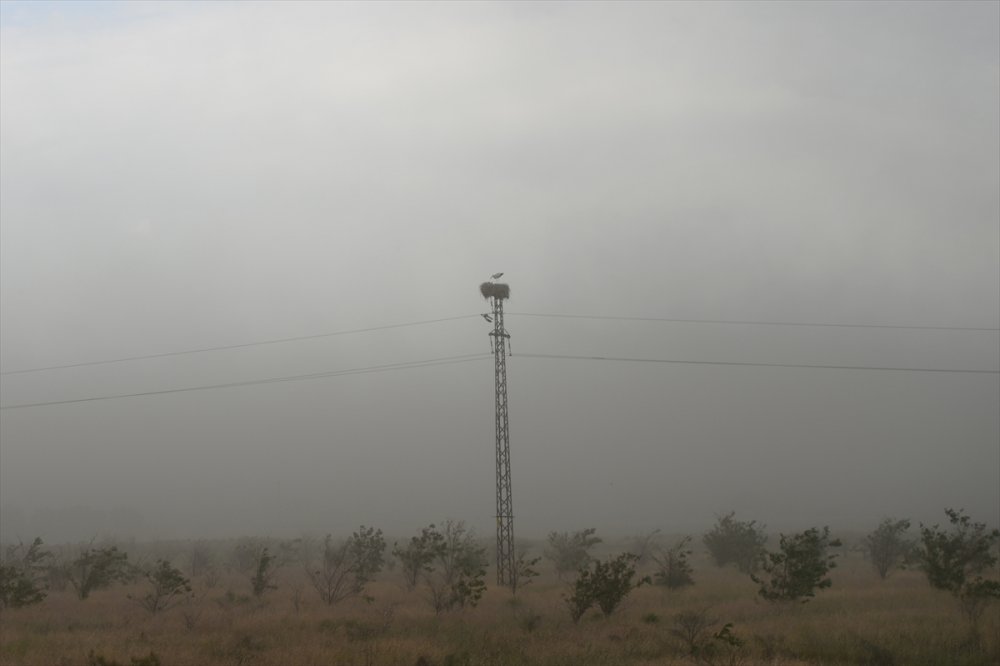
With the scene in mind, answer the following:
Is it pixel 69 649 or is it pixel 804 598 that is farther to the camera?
pixel 804 598

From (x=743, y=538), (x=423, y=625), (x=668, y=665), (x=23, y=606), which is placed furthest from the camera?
(x=743, y=538)

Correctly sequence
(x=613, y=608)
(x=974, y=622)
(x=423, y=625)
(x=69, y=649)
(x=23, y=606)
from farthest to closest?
(x=23, y=606) < (x=613, y=608) < (x=423, y=625) < (x=974, y=622) < (x=69, y=649)

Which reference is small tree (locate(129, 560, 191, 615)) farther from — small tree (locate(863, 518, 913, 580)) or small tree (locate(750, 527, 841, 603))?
small tree (locate(863, 518, 913, 580))

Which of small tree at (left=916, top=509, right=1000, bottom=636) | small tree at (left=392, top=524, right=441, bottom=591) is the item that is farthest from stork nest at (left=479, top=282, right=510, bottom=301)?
small tree at (left=916, top=509, right=1000, bottom=636)

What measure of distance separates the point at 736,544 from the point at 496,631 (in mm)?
34774

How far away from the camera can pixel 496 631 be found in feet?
83.6

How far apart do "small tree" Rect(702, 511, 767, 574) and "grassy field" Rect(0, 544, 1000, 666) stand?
1743 cm

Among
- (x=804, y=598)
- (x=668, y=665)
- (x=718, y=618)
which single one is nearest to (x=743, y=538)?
(x=804, y=598)

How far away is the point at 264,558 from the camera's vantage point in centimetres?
3797

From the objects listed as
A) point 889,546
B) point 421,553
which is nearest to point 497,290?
point 421,553

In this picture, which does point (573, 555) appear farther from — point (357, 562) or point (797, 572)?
point (797, 572)

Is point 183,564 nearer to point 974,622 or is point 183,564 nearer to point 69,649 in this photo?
point 69,649

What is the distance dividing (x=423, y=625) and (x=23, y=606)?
18.3 meters

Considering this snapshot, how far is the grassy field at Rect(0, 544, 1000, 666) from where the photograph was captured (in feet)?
70.4
